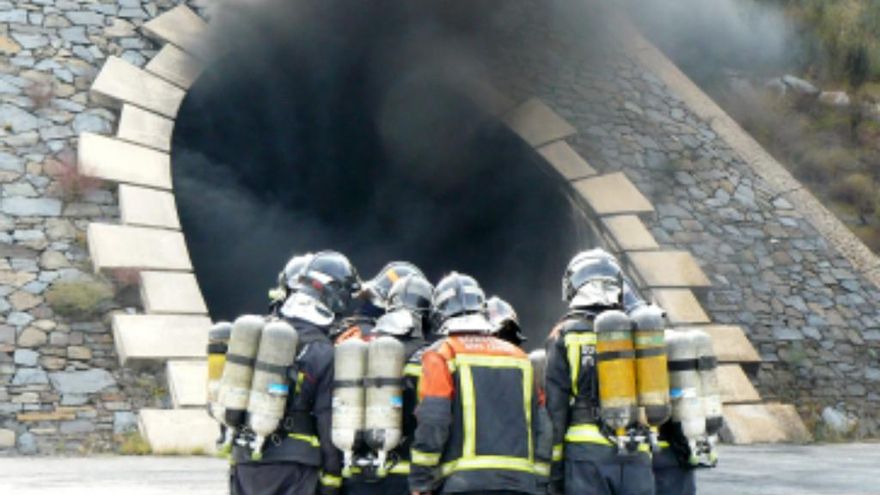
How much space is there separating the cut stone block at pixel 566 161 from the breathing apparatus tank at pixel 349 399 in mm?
12508

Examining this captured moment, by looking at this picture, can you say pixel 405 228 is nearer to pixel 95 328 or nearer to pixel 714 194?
pixel 714 194

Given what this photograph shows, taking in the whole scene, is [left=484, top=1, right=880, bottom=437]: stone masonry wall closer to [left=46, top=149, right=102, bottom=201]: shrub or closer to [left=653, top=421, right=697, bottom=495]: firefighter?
[left=46, top=149, right=102, bottom=201]: shrub

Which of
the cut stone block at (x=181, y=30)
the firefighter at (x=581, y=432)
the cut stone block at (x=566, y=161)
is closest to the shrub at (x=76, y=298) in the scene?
the cut stone block at (x=181, y=30)

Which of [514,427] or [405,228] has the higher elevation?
[405,228]

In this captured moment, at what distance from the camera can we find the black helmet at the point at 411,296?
755cm

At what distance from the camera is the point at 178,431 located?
45.1ft

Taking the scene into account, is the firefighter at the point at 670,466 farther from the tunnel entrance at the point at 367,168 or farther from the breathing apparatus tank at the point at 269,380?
the tunnel entrance at the point at 367,168

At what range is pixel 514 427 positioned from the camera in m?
6.71

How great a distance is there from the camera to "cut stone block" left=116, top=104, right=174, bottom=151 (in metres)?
16.7

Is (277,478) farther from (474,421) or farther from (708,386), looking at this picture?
(708,386)

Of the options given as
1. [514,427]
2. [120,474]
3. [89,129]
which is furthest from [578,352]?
[89,129]

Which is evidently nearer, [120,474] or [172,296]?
[120,474]

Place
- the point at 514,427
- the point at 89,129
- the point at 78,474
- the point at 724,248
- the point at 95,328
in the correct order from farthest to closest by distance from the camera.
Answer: the point at 724,248
the point at 89,129
the point at 95,328
the point at 78,474
the point at 514,427

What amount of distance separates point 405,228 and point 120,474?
9857 millimetres
